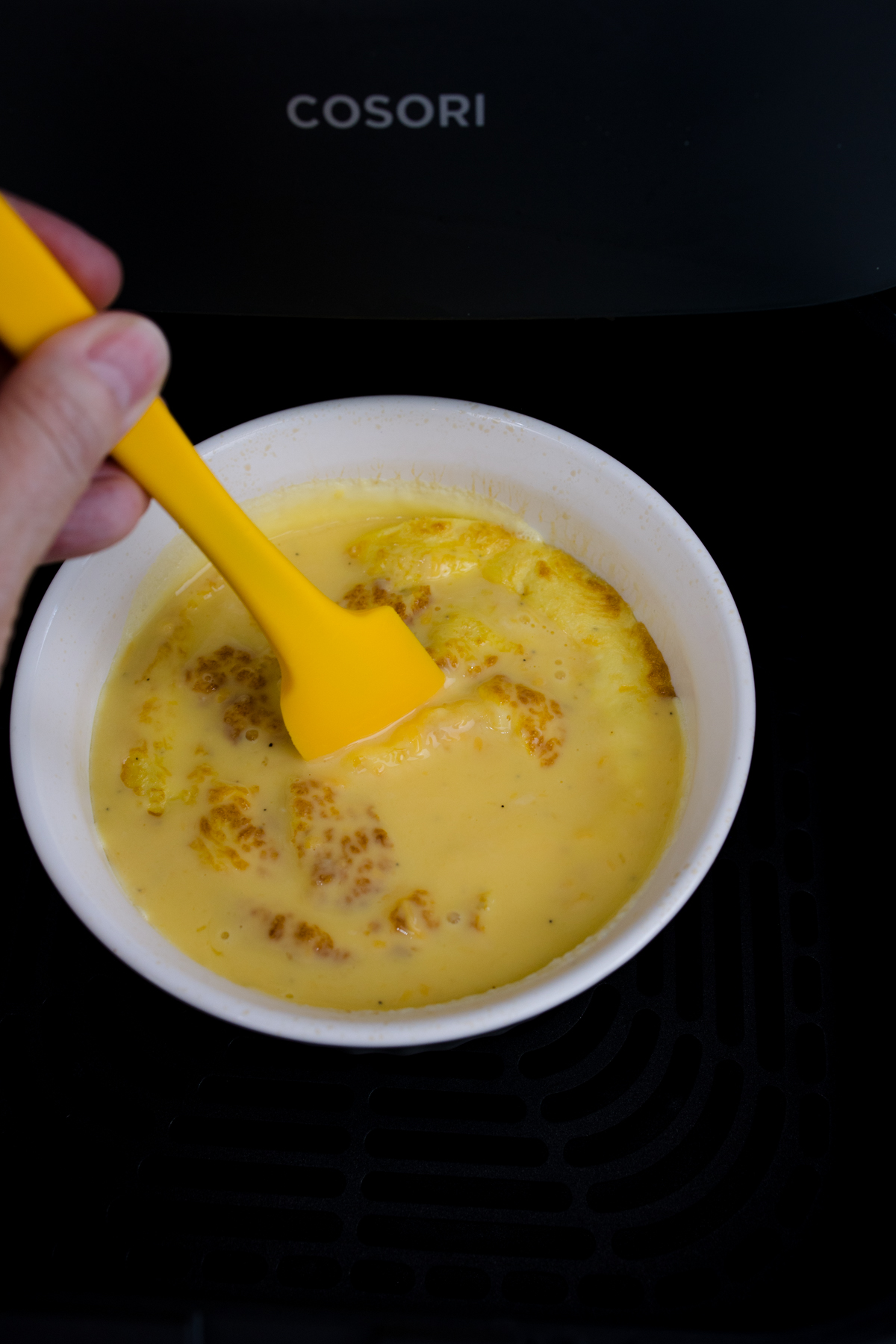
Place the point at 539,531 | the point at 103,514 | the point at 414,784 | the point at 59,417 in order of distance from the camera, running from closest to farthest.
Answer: the point at 59,417 < the point at 103,514 < the point at 414,784 < the point at 539,531

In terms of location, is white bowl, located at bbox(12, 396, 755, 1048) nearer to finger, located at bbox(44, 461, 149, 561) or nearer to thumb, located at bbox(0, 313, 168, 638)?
finger, located at bbox(44, 461, 149, 561)

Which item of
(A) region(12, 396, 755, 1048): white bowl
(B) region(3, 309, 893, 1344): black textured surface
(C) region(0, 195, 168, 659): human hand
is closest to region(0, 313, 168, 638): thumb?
(C) region(0, 195, 168, 659): human hand

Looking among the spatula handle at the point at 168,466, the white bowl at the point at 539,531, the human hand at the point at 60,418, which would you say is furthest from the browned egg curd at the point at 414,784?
the human hand at the point at 60,418

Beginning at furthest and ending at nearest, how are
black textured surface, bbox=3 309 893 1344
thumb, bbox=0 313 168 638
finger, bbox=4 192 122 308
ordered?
black textured surface, bbox=3 309 893 1344
finger, bbox=4 192 122 308
thumb, bbox=0 313 168 638

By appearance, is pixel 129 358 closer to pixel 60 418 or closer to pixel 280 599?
pixel 60 418

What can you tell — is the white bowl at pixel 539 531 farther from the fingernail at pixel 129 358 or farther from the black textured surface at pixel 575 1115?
the fingernail at pixel 129 358

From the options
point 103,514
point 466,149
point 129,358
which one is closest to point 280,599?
point 103,514
